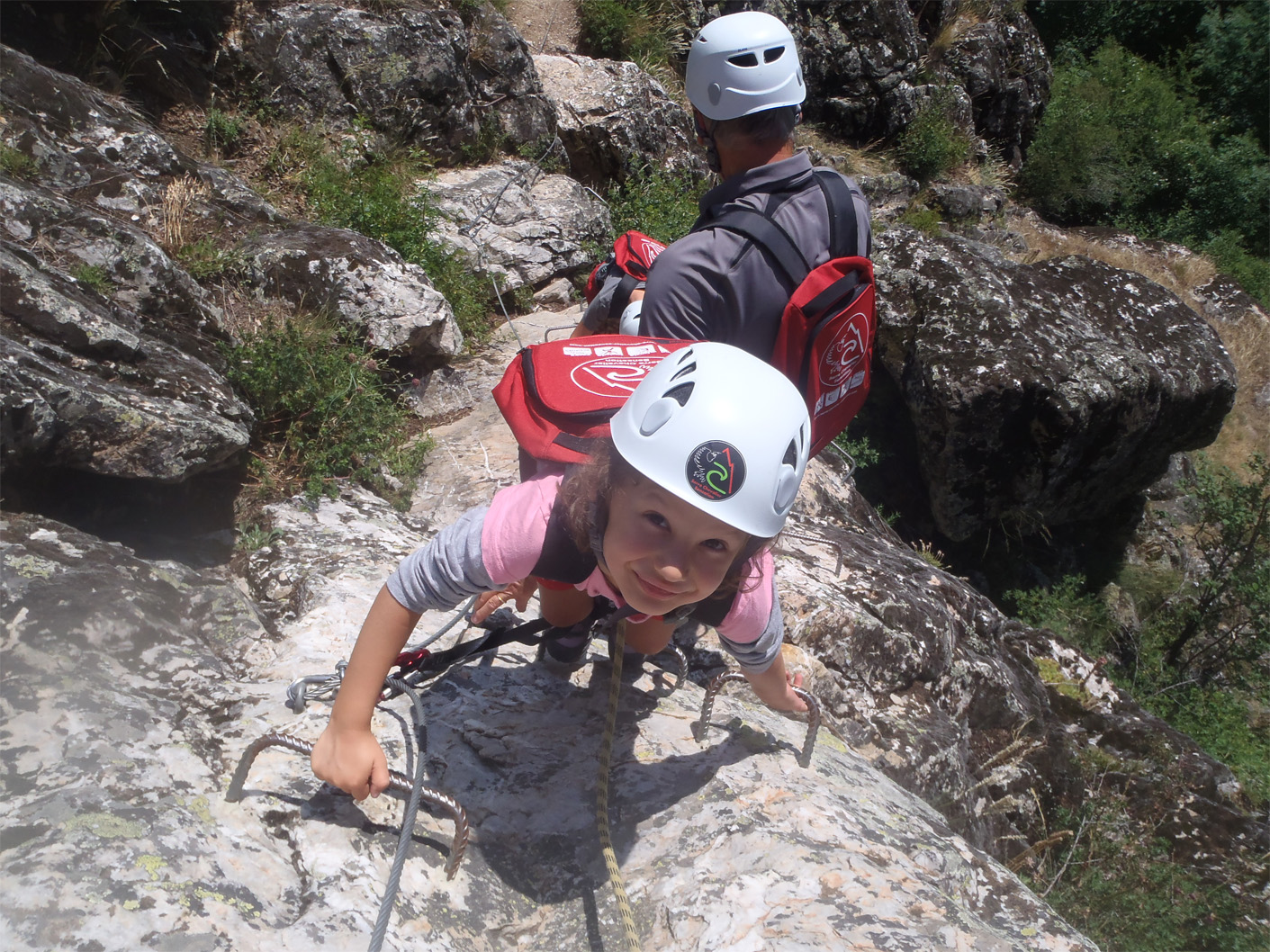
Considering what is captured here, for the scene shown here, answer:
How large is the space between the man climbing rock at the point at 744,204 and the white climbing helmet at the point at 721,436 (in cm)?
53

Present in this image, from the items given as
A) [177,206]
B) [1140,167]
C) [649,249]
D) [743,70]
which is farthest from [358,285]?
[1140,167]

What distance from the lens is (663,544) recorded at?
1.62 meters

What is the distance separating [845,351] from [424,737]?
1538 millimetres

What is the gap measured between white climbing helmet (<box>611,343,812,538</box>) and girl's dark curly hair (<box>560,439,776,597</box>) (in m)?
0.05

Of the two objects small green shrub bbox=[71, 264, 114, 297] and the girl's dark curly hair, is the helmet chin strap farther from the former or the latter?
small green shrub bbox=[71, 264, 114, 297]

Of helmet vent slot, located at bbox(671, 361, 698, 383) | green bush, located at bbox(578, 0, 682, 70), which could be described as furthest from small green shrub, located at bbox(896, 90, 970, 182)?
helmet vent slot, located at bbox(671, 361, 698, 383)

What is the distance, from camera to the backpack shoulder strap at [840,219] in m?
2.30

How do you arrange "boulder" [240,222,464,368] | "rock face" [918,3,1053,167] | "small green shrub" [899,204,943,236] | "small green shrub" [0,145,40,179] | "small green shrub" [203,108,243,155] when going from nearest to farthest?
"small green shrub" [0,145,40,179], "boulder" [240,222,464,368], "small green shrub" [203,108,243,155], "small green shrub" [899,204,943,236], "rock face" [918,3,1053,167]

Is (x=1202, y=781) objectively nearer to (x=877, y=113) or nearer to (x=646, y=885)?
(x=646, y=885)

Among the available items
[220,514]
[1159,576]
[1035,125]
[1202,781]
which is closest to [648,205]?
[220,514]

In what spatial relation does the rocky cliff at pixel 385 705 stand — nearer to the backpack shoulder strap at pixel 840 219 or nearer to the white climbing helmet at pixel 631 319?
the white climbing helmet at pixel 631 319

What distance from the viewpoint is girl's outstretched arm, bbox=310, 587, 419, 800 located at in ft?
5.31

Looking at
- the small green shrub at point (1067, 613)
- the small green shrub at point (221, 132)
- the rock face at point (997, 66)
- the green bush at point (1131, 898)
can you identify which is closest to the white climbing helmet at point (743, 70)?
the green bush at point (1131, 898)

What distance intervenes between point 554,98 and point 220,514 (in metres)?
6.42
